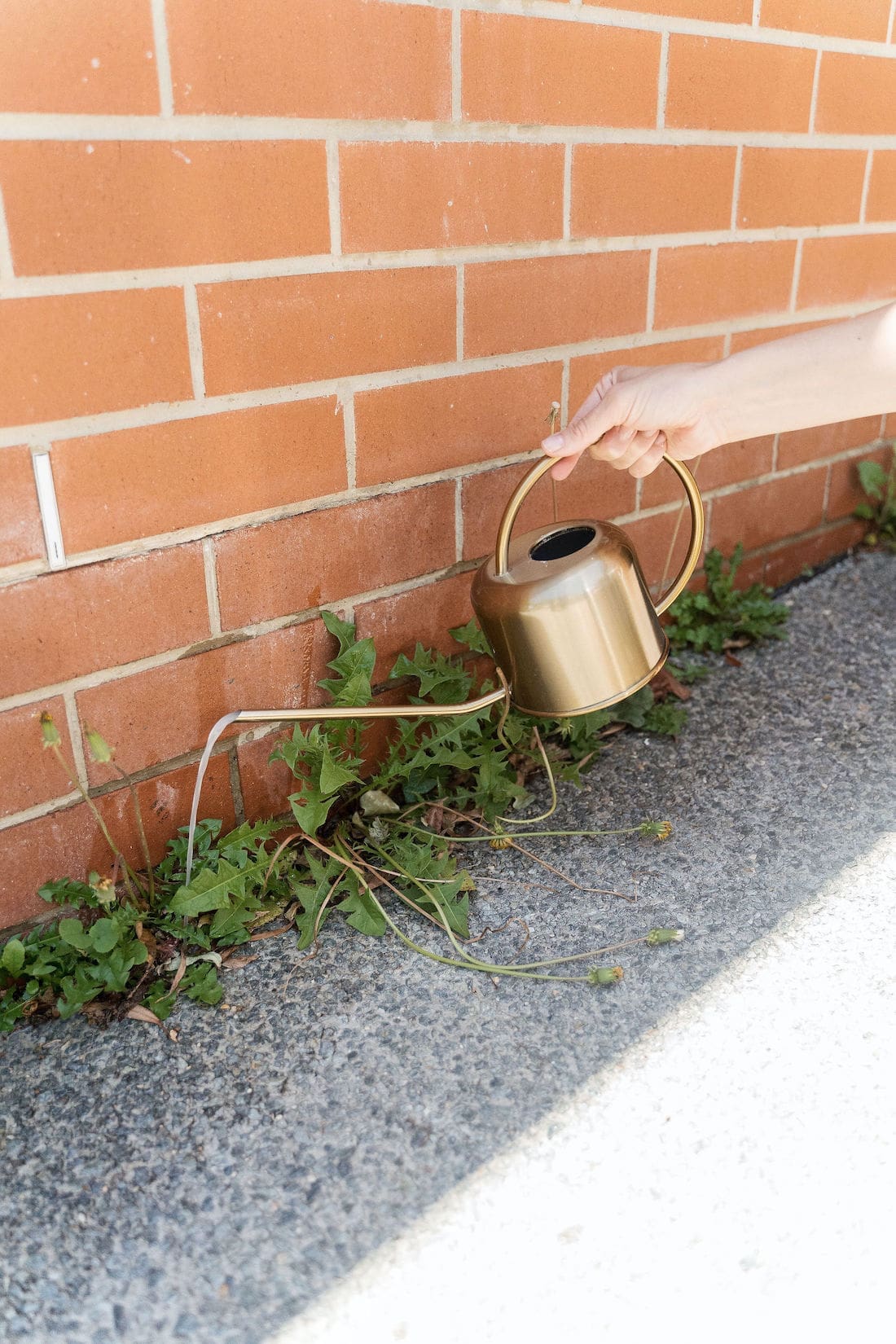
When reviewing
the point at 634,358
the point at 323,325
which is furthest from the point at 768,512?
the point at 323,325

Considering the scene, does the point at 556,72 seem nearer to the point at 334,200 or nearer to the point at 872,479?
the point at 334,200

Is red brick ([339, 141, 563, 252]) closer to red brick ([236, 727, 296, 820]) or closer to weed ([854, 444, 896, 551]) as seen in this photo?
red brick ([236, 727, 296, 820])

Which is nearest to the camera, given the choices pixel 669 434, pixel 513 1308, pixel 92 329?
pixel 513 1308

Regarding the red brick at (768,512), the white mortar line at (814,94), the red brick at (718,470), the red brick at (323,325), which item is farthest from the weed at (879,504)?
the red brick at (323,325)


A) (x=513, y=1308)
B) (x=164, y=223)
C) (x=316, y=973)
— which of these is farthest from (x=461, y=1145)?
(x=164, y=223)

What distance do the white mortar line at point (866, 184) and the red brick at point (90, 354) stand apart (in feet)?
5.26

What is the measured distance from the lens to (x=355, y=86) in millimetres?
1374

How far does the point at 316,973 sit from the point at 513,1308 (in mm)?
478

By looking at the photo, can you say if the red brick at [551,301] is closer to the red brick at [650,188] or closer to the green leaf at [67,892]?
the red brick at [650,188]

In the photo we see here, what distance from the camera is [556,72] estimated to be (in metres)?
1.60

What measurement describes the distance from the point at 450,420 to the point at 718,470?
78 centimetres

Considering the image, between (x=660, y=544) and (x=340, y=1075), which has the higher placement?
(x=660, y=544)

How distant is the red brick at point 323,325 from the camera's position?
4.39 feet

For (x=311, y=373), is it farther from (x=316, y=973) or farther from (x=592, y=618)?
(x=316, y=973)
